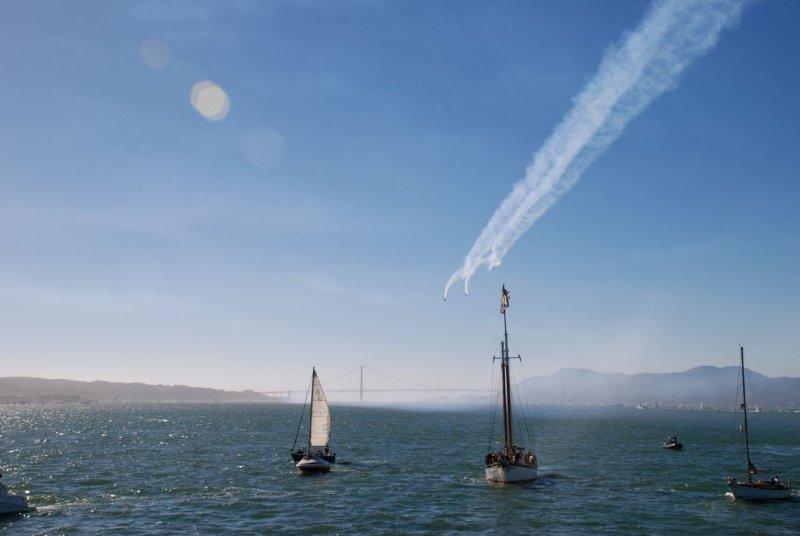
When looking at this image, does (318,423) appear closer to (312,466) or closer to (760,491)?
(312,466)

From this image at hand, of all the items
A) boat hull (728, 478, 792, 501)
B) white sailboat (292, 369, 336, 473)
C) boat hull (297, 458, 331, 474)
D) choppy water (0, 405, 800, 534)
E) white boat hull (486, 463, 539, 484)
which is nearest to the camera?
choppy water (0, 405, 800, 534)

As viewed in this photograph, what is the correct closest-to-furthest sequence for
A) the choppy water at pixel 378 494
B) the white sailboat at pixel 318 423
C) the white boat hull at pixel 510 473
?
the choppy water at pixel 378 494
the white boat hull at pixel 510 473
the white sailboat at pixel 318 423

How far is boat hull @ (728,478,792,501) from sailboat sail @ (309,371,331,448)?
151ft

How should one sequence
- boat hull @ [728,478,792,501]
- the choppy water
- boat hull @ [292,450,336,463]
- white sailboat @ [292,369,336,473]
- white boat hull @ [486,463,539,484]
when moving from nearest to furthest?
the choppy water < boat hull @ [728,478,792,501] < white boat hull @ [486,463,539,484] < boat hull @ [292,450,336,463] < white sailboat @ [292,369,336,473]

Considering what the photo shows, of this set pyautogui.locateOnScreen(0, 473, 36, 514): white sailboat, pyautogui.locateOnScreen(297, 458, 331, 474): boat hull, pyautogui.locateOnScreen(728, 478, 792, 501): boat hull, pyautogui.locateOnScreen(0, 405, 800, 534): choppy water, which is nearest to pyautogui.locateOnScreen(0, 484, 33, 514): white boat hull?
pyautogui.locateOnScreen(0, 473, 36, 514): white sailboat

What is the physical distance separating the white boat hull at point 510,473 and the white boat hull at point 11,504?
141 ft

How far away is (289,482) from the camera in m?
64.7

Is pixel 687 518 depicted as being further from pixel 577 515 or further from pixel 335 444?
pixel 335 444

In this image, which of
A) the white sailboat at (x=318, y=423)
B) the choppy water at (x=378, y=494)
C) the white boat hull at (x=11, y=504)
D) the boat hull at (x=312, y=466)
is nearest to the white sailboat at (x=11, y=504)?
the white boat hull at (x=11, y=504)

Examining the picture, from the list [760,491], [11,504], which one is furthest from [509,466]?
[11,504]

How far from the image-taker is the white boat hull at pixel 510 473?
60.3 m

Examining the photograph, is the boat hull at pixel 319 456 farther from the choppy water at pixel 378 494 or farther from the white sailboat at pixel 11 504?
the white sailboat at pixel 11 504

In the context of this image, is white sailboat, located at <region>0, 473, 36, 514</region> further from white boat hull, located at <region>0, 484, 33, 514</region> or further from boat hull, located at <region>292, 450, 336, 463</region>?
boat hull, located at <region>292, 450, 336, 463</region>

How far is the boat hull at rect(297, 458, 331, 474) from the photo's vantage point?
227ft
